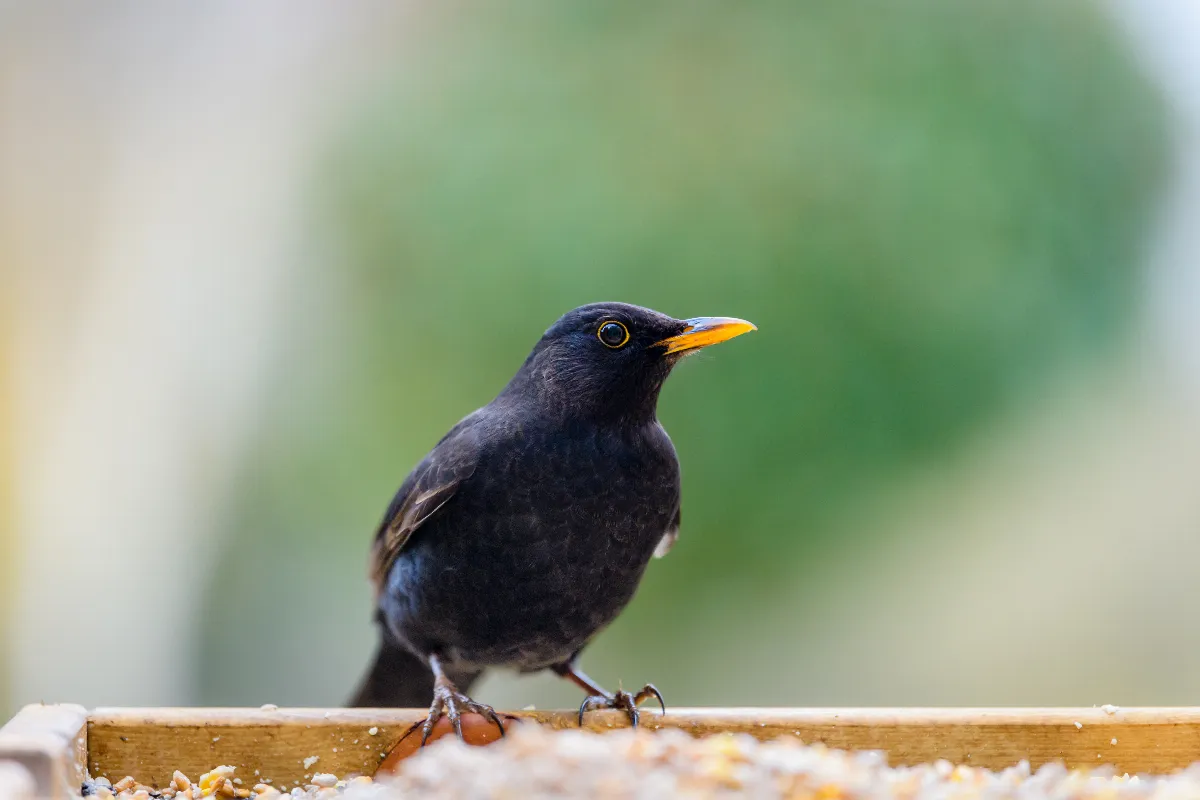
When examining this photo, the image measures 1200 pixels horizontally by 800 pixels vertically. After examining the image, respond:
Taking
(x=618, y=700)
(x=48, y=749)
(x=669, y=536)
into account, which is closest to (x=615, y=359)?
(x=669, y=536)

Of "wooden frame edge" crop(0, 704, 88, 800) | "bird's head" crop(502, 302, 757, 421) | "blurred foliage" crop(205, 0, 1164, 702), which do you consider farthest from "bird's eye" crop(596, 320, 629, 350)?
"blurred foliage" crop(205, 0, 1164, 702)

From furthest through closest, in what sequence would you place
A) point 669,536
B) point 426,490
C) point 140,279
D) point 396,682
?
Answer: point 140,279
point 396,682
point 669,536
point 426,490

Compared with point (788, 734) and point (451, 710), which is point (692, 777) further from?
point (451, 710)

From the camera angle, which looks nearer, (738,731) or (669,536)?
(738,731)

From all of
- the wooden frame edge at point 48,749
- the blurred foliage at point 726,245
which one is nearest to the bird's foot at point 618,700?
the wooden frame edge at point 48,749

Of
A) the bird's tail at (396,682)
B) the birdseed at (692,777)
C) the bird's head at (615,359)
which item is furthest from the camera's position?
the bird's tail at (396,682)

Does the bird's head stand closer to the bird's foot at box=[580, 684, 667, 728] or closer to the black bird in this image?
the black bird

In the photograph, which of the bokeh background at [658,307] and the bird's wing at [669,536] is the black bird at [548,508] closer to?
the bird's wing at [669,536]
